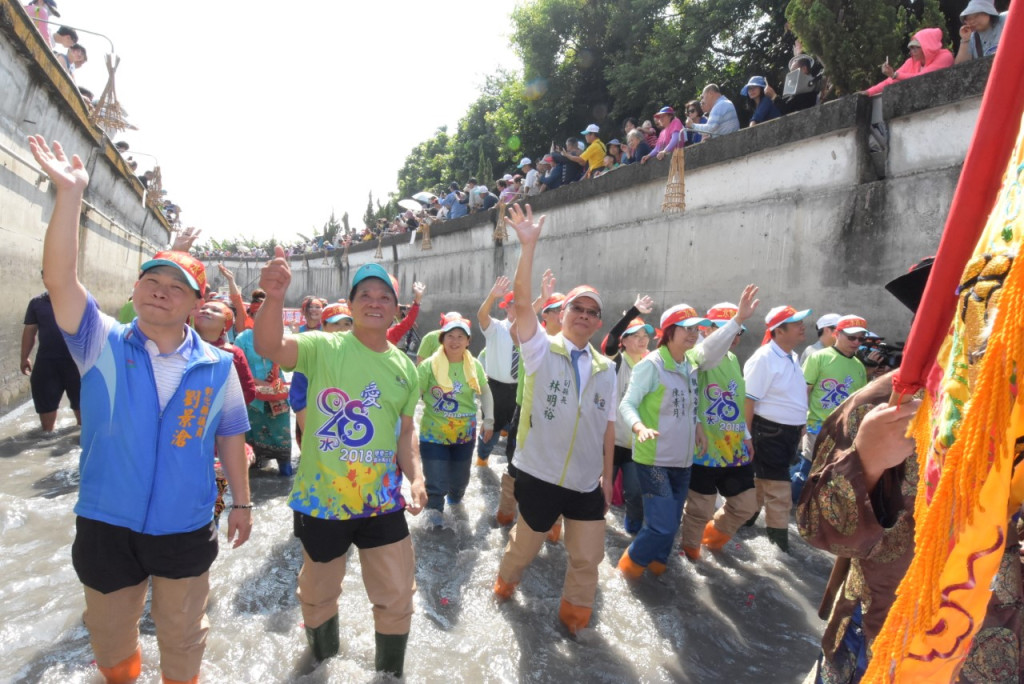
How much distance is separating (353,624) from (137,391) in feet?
7.20

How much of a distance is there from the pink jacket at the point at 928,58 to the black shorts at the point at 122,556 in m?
7.89

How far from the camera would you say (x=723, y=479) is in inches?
201

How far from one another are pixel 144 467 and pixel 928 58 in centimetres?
886

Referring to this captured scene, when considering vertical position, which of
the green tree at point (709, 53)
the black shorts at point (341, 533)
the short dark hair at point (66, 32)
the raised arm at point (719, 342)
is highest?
the green tree at point (709, 53)

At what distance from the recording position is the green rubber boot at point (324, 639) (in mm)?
3359

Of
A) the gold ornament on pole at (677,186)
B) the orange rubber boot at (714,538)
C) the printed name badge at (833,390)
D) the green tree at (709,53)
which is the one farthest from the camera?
the green tree at (709,53)

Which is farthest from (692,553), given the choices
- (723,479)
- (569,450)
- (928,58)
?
(928,58)

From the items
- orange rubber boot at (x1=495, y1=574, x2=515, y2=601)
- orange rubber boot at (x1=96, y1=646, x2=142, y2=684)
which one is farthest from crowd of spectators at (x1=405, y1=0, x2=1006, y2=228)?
orange rubber boot at (x1=96, y1=646, x2=142, y2=684)

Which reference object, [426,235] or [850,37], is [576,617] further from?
[426,235]

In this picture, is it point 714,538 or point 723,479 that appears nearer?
point 723,479

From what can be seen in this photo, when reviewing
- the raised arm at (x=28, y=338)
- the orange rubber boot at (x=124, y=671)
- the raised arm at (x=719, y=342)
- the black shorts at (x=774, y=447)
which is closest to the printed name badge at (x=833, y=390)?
the black shorts at (x=774, y=447)

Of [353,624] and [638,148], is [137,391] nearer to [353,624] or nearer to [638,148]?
[353,624]

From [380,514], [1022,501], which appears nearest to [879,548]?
[1022,501]

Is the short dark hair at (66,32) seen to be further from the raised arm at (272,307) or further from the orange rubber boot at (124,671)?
the orange rubber boot at (124,671)
